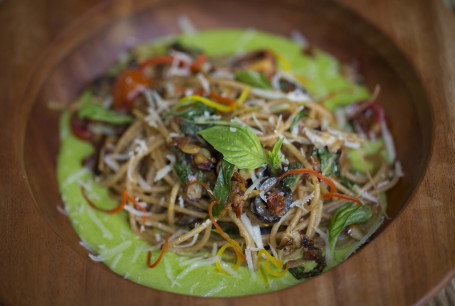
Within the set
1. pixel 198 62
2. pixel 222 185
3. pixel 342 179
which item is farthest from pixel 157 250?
pixel 198 62

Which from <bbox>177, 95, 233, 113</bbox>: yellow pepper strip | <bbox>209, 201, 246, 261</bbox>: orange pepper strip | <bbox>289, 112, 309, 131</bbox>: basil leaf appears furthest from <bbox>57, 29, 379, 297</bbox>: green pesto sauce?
<bbox>177, 95, 233, 113</bbox>: yellow pepper strip

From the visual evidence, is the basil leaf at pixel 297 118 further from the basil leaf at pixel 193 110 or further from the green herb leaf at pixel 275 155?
the basil leaf at pixel 193 110

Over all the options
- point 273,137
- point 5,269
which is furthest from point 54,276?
point 273,137

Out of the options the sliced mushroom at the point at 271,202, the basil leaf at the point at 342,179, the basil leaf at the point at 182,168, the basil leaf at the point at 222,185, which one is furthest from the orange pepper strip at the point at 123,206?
the basil leaf at the point at 342,179

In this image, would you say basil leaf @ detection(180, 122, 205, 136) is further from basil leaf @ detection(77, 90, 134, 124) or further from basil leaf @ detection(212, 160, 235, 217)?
basil leaf @ detection(77, 90, 134, 124)

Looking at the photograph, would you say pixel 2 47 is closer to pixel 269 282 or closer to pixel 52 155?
pixel 52 155
